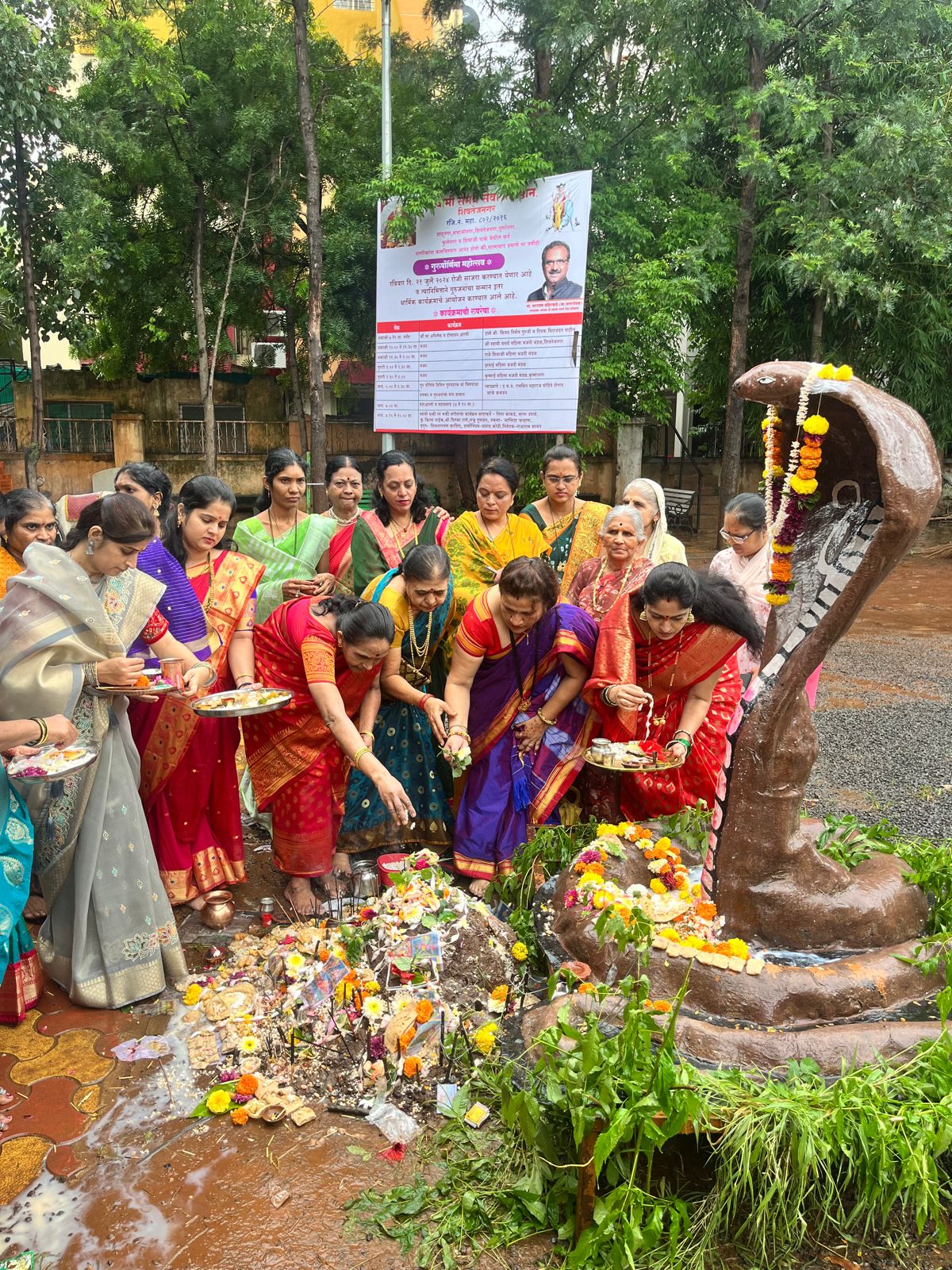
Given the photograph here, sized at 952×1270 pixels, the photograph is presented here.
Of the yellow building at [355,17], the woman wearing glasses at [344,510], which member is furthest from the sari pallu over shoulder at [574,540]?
the yellow building at [355,17]

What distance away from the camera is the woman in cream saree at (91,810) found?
123 inches

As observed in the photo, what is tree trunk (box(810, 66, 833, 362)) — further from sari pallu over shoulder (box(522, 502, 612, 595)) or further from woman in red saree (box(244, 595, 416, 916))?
woman in red saree (box(244, 595, 416, 916))

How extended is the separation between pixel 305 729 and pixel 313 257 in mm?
8270

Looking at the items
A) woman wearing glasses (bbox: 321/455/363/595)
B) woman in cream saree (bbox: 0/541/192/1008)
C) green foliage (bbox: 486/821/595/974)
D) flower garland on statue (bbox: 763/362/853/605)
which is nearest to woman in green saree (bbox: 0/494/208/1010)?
woman in cream saree (bbox: 0/541/192/1008)

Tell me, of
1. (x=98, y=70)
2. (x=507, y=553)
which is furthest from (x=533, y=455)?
(x=507, y=553)

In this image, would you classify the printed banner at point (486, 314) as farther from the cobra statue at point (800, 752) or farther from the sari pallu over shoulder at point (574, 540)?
the cobra statue at point (800, 752)

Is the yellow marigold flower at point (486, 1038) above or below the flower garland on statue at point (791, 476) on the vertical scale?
below

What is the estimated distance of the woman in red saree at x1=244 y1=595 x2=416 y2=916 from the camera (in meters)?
3.90

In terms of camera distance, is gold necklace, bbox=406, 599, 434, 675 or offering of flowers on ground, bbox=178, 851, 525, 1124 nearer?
offering of flowers on ground, bbox=178, 851, 525, 1124

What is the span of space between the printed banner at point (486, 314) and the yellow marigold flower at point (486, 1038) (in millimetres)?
8168

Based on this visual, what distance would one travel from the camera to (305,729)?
4.06m

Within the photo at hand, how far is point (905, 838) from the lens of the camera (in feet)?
15.9

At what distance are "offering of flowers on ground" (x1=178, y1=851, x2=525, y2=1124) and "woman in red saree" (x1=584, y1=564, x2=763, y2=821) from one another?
1020mm

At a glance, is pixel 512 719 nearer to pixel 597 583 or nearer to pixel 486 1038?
pixel 597 583
